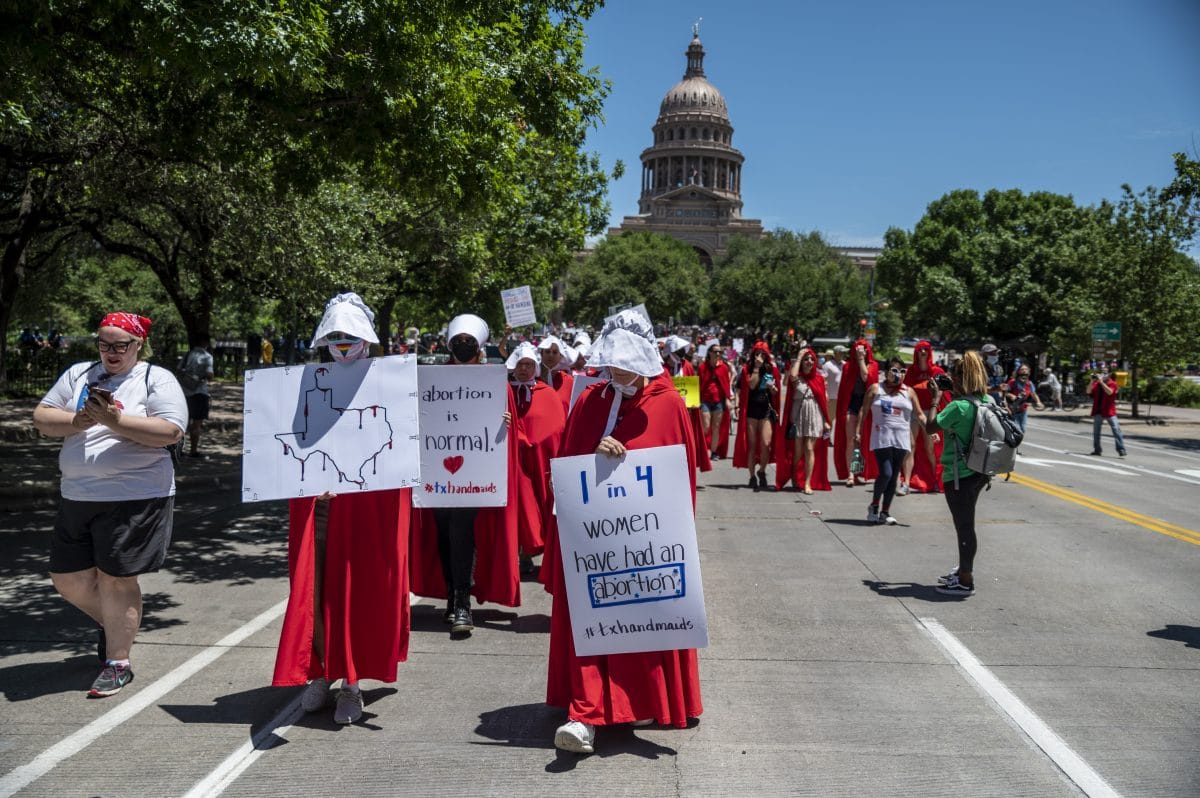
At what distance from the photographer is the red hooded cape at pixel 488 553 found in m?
6.85

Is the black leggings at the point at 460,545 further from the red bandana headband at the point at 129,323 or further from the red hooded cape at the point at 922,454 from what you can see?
the red hooded cape at the point at 922,454

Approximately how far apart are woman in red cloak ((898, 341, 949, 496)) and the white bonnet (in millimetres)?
8970

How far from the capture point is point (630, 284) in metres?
82.6

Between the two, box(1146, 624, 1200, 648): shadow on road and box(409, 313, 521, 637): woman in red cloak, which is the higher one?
box(409, 313, 521, 637): woman in red cloak

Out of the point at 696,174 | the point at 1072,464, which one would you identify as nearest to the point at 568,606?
the point at 1072,464

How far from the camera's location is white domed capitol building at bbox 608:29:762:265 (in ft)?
490

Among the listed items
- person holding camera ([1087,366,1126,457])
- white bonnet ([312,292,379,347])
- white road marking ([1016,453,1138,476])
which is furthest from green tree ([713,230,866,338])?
white bonnet ([312,292,379,347])

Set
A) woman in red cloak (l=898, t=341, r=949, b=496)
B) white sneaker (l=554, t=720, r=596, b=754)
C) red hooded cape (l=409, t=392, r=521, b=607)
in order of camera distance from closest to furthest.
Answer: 1. white sneaker (l=554, t=720, r=596, b=754)
2. red hooded cape (l=409, t=392, r=521, b=607)
3. woman in red cloak (l=898, t=341, r=949, b=496)

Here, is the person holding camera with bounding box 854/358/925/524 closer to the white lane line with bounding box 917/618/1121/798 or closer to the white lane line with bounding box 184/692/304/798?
the white lane line with bounding box 917/618/1121/798

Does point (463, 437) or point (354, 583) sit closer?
point (354, 583)

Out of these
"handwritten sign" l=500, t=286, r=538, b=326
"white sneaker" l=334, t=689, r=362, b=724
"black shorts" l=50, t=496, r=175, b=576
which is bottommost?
"white sneaker" l=334, t=689, r=362, b=724

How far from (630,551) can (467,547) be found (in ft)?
7.10

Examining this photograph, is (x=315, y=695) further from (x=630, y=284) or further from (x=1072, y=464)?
(x=630, y=284)

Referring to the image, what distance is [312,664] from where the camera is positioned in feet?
16.1
